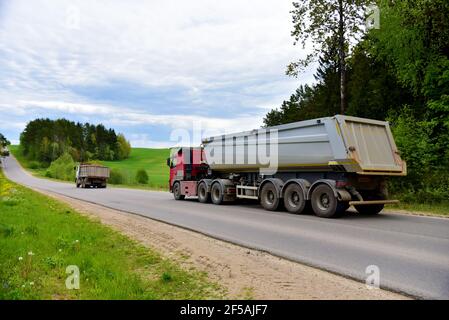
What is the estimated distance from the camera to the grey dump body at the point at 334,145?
11.4 m

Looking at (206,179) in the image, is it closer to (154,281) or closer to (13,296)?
(154,281)

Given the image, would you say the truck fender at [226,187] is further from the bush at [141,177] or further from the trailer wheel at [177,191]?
the bush at [141,177]

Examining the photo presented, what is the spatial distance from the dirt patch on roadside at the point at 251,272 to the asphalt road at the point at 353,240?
1.14 ft

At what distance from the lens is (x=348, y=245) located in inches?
301

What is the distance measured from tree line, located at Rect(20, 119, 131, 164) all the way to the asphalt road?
10638 cm

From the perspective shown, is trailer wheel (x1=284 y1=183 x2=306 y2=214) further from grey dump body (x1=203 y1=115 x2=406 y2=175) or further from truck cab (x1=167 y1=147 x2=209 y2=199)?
truck cab (x1=167 y1=147 x2=209 y2=199)

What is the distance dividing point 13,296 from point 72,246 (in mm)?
2972

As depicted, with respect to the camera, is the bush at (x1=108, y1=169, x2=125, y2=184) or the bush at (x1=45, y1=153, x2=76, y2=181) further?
the bush at (x1=45, y1=153, x2=76, y2=181)

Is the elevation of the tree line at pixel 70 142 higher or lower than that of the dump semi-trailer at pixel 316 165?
higher

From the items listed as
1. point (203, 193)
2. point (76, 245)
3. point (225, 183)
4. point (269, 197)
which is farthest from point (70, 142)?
point (76, 245)

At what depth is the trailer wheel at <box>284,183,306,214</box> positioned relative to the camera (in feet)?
41.5

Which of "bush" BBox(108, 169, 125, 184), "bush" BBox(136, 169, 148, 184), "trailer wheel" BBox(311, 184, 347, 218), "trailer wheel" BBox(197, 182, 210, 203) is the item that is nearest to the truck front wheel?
"trailer wheel" BBox(197, 182, 210, 203)

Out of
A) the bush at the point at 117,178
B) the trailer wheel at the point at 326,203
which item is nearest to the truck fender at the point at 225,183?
the trailer wheel at the point at 326,203
